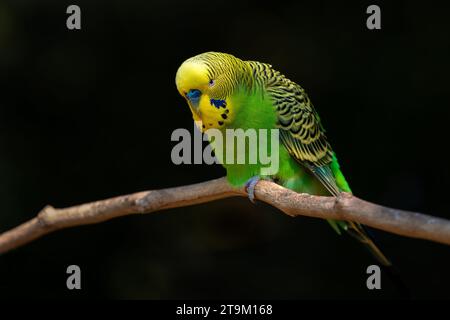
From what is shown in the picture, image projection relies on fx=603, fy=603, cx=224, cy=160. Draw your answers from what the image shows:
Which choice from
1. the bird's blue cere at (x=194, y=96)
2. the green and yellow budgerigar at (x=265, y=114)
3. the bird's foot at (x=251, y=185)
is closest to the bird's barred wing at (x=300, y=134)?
the green and yellow budgerigar at (x=265, y=114)

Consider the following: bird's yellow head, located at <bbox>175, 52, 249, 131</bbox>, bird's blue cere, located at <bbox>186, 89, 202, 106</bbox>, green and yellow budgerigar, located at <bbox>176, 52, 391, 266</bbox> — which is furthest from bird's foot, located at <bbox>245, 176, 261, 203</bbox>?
bird's blue cere, located at <bbox>186, 89, 202, 106</bbox>

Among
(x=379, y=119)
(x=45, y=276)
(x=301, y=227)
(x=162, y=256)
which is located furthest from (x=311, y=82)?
(x=45, y=276)

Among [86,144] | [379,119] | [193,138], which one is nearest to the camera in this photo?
[193,138]

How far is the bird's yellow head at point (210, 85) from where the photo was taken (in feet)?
6.52

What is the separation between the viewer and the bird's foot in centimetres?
221

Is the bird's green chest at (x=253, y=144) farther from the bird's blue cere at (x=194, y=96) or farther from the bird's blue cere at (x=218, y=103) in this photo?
the bird's blue cere at (x=194, y=96)

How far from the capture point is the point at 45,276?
3.61 metres

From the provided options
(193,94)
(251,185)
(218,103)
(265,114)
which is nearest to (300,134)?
(265,114)

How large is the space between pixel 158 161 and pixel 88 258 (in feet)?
2.37

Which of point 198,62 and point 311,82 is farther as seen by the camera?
point 311,82

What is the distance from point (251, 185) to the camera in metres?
2.21

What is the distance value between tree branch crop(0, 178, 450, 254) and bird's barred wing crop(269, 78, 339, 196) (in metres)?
0.29

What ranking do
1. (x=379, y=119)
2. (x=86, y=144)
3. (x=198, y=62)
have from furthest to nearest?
1. (x=86, y=144)
2. (x=379, y=119)
3. (x=198, y=62)

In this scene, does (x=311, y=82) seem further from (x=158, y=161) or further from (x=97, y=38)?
(x=97, y=38)
